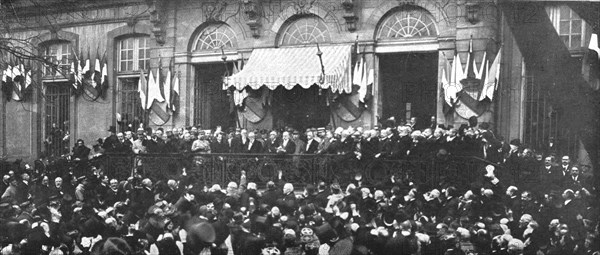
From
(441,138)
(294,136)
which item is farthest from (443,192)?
(294,136)

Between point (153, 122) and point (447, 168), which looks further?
point (153, 122)

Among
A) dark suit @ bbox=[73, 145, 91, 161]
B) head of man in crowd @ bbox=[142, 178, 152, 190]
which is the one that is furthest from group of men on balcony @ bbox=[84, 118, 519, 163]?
head of man in crowd @ bbox=[142, 178, 152, 190]

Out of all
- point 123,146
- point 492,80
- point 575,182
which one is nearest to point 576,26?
point 492,80

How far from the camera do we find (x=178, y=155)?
16.5m

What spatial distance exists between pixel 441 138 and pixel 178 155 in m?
6.07

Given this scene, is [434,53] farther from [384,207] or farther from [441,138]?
[384,207]

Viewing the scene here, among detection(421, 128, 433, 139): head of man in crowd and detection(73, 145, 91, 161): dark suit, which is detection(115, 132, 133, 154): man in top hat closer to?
detection(73, 145, 91, 161): dark suit

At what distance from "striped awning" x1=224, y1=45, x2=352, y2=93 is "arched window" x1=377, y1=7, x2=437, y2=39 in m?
1.22

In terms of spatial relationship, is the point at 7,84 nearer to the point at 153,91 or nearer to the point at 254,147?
the point at 153,91

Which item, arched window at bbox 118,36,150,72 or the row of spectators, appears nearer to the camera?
the row of spectators

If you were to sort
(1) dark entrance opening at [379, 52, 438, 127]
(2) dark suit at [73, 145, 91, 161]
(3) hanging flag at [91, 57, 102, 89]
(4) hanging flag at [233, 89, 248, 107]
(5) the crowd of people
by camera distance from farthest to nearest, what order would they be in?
(3) hanging flag at [91, 57, 102, 89], (4) hanging flag at [233, 89, 248, 107], (1) dark entrance opening at [379, 52, 438, 127], (2) dark suit at [73, 145, 91, 161], (5) the crowd of people

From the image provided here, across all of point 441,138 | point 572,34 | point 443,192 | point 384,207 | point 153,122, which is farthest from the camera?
point 153,122

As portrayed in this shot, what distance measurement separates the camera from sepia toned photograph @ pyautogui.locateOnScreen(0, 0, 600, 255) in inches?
400

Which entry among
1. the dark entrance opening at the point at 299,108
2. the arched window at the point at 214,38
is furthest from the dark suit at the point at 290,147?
the arched window at the point at 214,38
